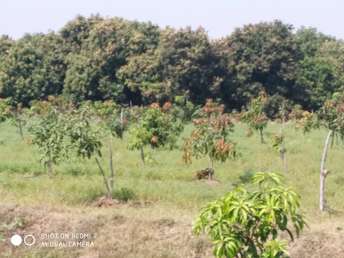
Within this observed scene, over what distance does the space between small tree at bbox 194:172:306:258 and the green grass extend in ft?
26.0

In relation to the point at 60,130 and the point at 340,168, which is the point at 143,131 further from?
the point at 340,168

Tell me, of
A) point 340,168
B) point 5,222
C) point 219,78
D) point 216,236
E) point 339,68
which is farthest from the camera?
point 339,68

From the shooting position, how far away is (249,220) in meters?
5.77

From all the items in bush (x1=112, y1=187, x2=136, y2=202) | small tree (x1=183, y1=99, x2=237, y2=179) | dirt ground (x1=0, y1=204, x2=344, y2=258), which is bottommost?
dirt ground (x1=0, y1=204, x2=344, y2=258)

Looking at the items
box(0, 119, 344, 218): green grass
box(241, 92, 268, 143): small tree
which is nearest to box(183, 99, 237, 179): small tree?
box(0, 119, 344, 218): green grass

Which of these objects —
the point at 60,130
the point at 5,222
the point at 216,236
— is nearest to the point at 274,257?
the point at 216,236

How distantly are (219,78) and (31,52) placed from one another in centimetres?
1200

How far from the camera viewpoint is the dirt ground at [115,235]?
37.1 feet

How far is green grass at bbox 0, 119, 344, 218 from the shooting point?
1452 cm

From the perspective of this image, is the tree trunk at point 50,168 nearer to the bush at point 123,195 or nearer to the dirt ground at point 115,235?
the bush at point 123,195

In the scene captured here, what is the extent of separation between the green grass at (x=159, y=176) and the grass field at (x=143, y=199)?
2 centimetres

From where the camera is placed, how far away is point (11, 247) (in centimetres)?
1164

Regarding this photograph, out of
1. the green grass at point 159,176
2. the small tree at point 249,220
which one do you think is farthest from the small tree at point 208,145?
the small tree at point 249,220

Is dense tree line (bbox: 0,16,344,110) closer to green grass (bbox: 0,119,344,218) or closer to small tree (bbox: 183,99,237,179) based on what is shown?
green grass (bbox: 0,119,344,218)
